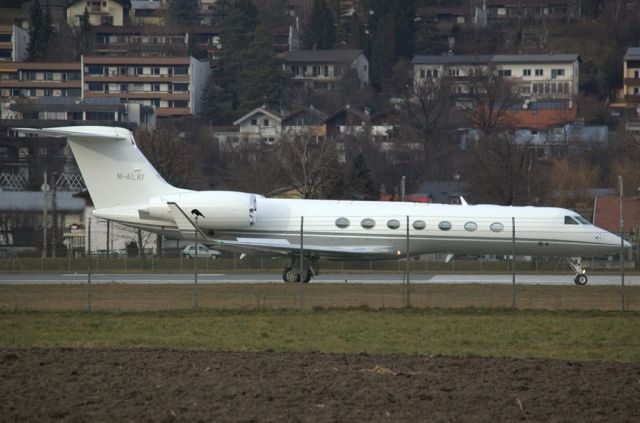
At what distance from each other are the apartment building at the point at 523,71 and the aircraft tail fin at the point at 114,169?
308ft

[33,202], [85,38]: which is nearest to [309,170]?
[33,202]

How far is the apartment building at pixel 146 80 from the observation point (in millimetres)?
131125

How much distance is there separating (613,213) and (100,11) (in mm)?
104678

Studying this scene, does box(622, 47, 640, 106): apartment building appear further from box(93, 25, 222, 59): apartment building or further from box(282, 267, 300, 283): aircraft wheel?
box(282, 267, 300, 283): aircraft wheel

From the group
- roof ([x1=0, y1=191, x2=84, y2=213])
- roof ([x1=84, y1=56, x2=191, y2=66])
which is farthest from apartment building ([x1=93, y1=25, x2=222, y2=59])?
roof ([x1=0, y1=191, x2=84, y2=213])

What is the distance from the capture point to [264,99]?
132 metres

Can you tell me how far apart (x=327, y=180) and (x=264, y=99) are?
65.0 meters

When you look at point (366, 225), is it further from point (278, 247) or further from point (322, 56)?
point (322, 56)

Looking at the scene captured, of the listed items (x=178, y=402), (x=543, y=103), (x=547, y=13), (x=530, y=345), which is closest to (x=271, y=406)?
(x=178, y=402)

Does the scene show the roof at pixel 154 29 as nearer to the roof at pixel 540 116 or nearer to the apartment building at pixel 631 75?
the roof at pixel 540 116

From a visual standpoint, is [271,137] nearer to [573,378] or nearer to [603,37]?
[603,37]

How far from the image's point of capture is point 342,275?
38000mm

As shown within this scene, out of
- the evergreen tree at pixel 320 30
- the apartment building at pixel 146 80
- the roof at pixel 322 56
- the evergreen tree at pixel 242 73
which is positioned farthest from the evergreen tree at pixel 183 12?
the apartment building at pixel 146 80

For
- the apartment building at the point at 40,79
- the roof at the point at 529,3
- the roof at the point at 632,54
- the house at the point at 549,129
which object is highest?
the roof at the point at 529,3
